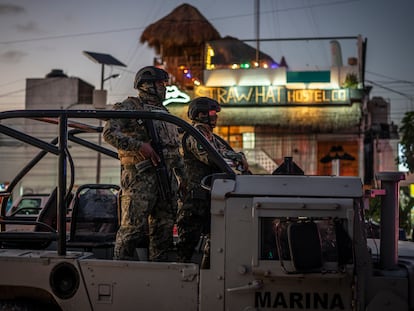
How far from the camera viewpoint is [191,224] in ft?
17.2

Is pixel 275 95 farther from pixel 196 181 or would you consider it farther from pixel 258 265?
pixel 258 265

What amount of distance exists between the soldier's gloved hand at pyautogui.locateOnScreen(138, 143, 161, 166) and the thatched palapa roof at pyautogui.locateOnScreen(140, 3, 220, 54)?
3054 cm

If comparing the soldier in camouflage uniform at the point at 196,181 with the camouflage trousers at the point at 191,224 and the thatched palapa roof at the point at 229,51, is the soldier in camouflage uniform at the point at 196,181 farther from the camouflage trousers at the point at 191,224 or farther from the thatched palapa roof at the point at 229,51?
the thatched palapa roof at the point at 229,51

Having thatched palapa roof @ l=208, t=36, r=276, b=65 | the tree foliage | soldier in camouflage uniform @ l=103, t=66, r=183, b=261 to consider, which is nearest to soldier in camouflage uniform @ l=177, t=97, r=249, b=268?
soldier in camouflage uniform @ l=103, t=66, r=183, b=261

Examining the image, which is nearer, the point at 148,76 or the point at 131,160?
the point at 131,160

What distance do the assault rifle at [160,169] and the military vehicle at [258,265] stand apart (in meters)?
0.56

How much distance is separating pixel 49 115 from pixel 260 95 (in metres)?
25.2

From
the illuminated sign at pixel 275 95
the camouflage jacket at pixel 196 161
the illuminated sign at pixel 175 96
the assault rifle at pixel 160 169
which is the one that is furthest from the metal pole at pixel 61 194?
the illuminated sign at pixel 275 95

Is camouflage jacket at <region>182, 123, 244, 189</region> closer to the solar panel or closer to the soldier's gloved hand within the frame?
the soldier's gloved hand

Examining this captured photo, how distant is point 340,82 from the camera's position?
96.9ft

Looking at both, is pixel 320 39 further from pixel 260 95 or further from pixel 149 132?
pixel 149 132

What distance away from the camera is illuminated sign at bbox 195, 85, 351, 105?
28812 millimetres

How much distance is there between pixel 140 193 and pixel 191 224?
1.70 feet

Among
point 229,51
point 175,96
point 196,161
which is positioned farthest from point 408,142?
point 196,161
